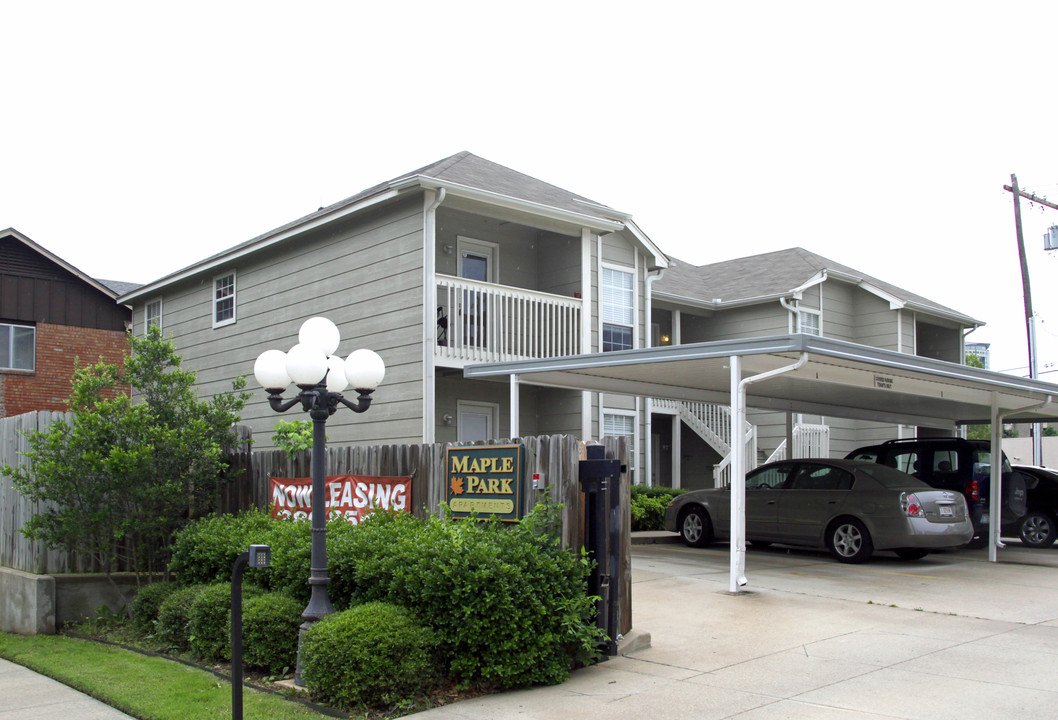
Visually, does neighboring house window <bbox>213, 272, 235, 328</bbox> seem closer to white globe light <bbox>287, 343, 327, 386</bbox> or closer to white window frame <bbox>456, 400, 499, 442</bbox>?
white window frame <bbox>456, 400, 499, 442</bbox>

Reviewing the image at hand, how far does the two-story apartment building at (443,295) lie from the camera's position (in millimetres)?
15148

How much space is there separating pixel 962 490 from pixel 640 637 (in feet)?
30.1

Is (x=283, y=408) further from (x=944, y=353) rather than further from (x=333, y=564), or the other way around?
(x=944, y=353)

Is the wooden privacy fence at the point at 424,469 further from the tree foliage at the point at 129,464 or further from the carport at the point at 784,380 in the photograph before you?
the carport at the point at 784,380

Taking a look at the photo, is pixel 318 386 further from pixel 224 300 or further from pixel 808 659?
pixel 224 300

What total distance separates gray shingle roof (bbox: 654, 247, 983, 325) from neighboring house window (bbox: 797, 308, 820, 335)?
845 mm

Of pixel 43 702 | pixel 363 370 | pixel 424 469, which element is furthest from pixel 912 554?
pixel 43 702

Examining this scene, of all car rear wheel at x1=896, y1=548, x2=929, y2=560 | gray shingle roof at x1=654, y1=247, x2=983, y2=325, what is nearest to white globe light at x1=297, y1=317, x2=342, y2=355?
car rear wheel at x1=896, y1=548, x2=929, y2=560

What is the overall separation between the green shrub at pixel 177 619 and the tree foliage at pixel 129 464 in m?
1.19

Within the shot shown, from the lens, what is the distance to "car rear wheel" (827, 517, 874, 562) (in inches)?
493

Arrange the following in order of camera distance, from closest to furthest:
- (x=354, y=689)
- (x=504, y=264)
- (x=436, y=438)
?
(x=354, y=689) → (x=436, y=438) → (x=504, y=264)

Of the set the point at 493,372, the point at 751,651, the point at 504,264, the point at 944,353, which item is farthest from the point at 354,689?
A: the point at 944,353

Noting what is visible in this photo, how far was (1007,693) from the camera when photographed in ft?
20.3

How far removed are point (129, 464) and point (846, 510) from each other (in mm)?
8900
